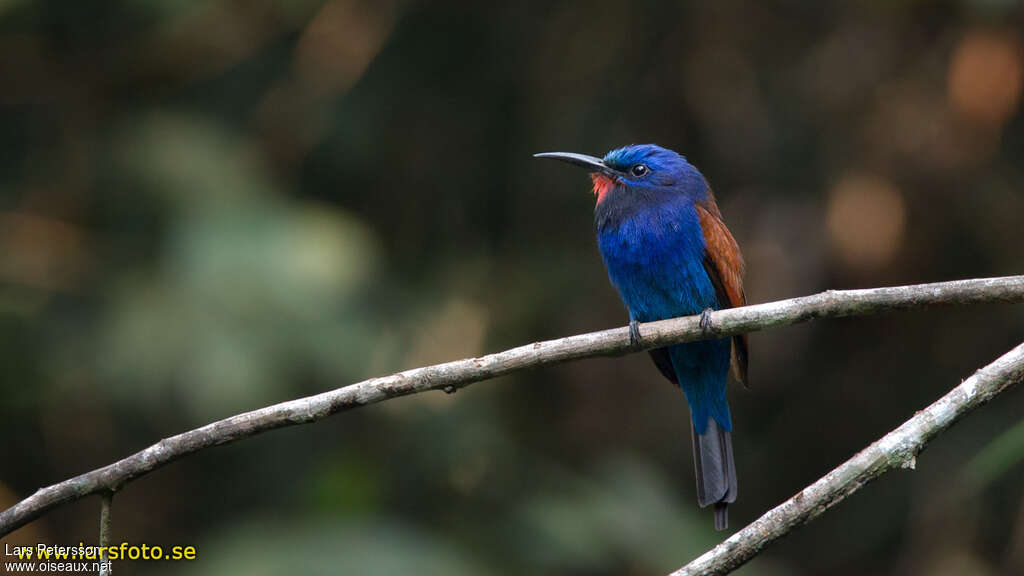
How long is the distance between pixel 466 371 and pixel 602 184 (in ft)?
6.14

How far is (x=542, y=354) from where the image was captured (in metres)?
2.73

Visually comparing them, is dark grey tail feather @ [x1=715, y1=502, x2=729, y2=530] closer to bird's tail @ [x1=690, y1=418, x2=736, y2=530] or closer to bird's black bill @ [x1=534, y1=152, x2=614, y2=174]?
bird's tail @ [x1=690, y1=418, x2=736, y2=530]

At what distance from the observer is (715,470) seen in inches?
155

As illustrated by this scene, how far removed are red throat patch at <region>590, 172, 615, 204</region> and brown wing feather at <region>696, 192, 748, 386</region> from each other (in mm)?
351

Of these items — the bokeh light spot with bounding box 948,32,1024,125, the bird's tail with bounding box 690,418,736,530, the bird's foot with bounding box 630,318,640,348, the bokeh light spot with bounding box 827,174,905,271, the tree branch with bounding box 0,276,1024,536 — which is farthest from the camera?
the bokeh light spot with bounding box 827,174,905,271

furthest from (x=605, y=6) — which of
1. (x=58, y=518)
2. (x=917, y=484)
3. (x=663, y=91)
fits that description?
(x=58, y=518)

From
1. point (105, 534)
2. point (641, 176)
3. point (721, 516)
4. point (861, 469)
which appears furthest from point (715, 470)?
point (105, 534)

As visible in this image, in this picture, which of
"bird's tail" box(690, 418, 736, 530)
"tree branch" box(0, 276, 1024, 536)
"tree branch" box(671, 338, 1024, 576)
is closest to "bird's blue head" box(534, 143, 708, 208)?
"bird's tail" box(690, 418, 736, 530)

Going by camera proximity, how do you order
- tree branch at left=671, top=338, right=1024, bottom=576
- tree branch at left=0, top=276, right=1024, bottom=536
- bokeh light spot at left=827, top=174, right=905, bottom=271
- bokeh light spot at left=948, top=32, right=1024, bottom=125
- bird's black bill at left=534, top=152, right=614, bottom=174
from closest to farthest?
tree branch at left=671, top=338, right=1024, bottom=576, tree branch at left=0, top=276, right=1024, bottom=536, bird's black bill at left=534, top=152, right=614, bottom=174, bokeh light spot at left=948, top=32, right=1024, bottom=125, bokeh light spot at left=827, top=174, right=905, bottom=271

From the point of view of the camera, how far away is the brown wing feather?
4.02 meters

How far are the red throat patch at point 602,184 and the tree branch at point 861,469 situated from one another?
1991 millimetres

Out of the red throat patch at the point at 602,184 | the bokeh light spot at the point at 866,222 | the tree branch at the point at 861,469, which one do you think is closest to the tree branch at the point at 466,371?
the tree branch at the point at 861,469

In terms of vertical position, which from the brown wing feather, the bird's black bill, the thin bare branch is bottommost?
the thin bare branch

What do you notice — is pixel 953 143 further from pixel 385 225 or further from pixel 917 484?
pixel 385 225
